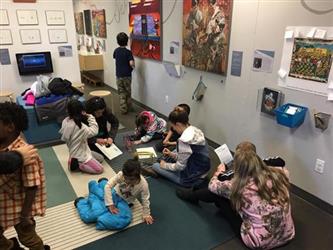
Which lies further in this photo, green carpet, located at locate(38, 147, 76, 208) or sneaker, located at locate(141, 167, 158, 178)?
sneaker, located at locate(141, 167, 158, 178)

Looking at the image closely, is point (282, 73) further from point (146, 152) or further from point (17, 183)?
point (17, 183)

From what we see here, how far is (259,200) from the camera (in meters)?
1.69

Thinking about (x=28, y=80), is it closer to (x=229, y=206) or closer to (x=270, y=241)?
(x=229, y=206)

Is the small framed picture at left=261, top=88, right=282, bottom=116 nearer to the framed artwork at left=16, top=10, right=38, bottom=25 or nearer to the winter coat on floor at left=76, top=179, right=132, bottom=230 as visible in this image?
the winter coat on floor at left=76, top=179, right=132, bottom=230

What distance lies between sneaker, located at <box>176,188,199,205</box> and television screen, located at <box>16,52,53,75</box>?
289 cm

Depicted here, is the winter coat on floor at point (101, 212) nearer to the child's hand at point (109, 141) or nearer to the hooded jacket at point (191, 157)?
Answer: the hooded jacket at point (191, 157)

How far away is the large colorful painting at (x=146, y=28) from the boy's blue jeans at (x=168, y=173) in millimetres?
1973

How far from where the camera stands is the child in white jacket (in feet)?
8.46

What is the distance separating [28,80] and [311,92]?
373 centimetres

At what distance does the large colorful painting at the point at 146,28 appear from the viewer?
3.94m

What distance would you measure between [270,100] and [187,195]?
1165 mm

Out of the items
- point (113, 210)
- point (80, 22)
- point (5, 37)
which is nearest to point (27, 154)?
point (113, 210)

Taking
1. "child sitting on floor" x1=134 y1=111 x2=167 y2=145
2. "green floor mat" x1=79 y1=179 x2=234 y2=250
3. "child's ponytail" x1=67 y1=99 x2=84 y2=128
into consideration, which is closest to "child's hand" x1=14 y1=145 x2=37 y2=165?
"green floor mat" x1=79 y1=179 x2=234 y2=250

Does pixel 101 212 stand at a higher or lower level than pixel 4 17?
lower
